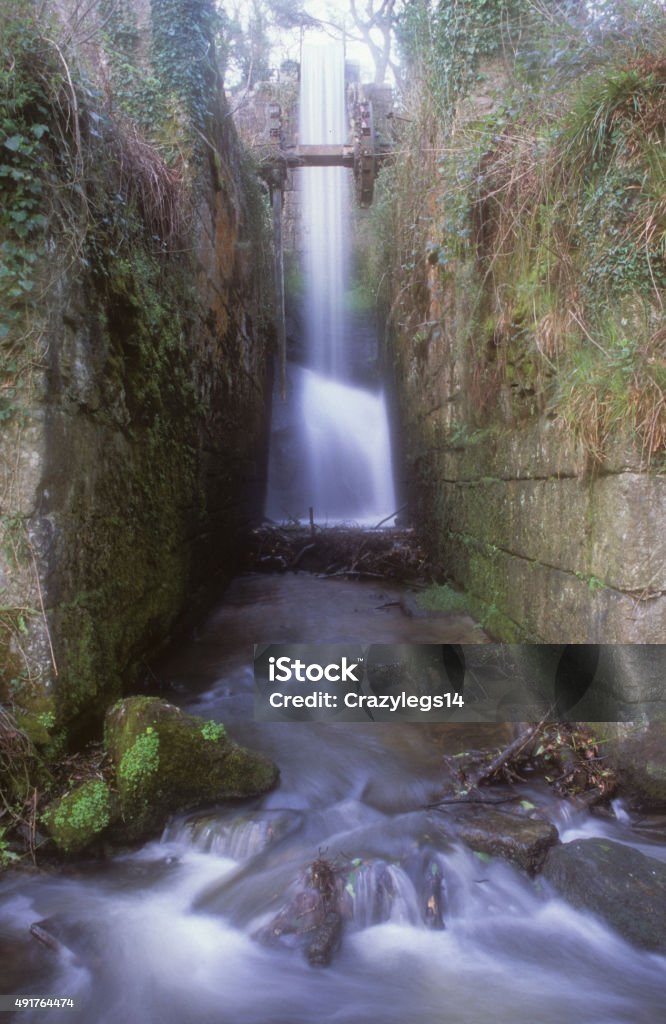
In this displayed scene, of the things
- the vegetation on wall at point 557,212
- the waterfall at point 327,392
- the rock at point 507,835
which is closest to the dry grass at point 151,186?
the vegetation on wall at point 557,212

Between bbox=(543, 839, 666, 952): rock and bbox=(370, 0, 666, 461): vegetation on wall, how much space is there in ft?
5.18

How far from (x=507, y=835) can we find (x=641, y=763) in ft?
2.37

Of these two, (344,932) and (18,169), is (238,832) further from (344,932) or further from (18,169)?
(18,169)

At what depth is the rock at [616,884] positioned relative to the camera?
87.4 inches

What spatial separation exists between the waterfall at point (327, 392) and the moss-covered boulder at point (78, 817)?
24.7 ft

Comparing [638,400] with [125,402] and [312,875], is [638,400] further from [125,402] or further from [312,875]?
[125,402]

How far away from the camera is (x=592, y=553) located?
9.76 ft

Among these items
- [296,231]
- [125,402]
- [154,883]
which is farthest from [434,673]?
[296,231]

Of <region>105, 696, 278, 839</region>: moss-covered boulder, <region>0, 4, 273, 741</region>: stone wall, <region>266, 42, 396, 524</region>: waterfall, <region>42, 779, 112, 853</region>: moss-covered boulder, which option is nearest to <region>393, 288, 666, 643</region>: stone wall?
<region>105, 696, 278, 839</region>: moss-covered boulder

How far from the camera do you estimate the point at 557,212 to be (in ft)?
10.2

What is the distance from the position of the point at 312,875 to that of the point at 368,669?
795 millimetres

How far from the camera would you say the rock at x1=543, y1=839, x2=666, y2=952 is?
7.28 feet

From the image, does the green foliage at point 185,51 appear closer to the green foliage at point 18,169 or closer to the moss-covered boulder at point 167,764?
the green foliage at point 18,169

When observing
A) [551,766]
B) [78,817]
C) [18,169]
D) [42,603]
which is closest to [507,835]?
[551,766]
